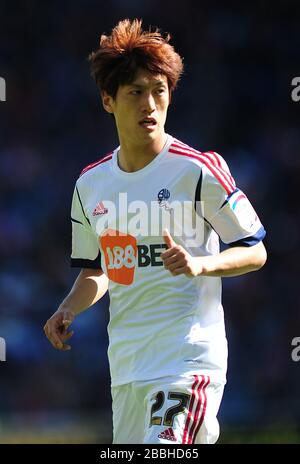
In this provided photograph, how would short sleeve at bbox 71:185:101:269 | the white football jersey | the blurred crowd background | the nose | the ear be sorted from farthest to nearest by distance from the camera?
the blurred crowd background → short sleeve at bbox 71:185:101:269 → the ear → the nose → the white football jersey

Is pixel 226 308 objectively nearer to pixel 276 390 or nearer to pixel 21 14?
pixel 276 390

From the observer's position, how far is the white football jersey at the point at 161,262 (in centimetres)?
498

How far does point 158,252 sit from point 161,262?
0.05 meters

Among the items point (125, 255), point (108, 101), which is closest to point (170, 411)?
point (125, 255)

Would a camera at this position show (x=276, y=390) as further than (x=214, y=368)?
Yes

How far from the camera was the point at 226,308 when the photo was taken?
11.6m

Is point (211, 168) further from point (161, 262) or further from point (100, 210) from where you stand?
point (100, 210)

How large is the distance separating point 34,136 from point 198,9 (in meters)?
2.41

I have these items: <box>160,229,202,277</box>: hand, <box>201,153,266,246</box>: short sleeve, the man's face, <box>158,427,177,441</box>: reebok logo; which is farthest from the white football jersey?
<box>160,229,202,277</box>: hand

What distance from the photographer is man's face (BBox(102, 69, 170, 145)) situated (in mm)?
5152

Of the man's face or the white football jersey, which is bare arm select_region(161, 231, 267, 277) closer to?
the white football jersey

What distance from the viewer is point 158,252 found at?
16.6 ft
